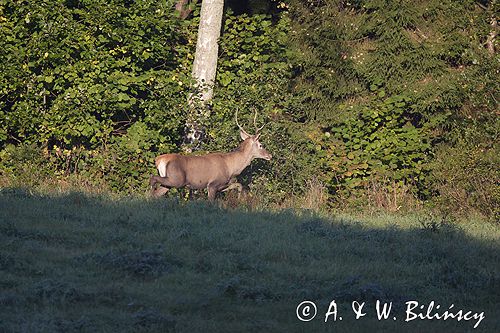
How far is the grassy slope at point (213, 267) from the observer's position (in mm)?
8086

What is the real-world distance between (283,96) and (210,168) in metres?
2.46

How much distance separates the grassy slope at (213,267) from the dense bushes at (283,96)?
304 cm

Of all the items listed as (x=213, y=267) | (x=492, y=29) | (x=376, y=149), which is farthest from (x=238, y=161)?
(x=213, y=267)

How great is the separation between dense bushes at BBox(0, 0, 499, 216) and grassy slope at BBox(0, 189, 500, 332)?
3040 mm

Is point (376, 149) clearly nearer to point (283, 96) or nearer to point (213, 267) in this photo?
point (283, 96)

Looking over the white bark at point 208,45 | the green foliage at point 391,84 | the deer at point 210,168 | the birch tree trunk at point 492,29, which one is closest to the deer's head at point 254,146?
the deer at point 210,168

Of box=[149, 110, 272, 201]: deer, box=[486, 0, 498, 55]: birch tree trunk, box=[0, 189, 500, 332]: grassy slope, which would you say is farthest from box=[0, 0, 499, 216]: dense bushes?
box=[0, 189, 500, 332]: grassy slope

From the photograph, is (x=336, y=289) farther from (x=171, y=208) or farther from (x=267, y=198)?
(x=267, y=198)

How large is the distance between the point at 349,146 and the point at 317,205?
203cm

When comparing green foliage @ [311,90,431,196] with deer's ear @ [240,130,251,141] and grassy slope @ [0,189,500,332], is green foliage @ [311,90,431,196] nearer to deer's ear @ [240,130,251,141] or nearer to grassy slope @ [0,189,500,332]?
deer's ear @ [240,130,251,141]

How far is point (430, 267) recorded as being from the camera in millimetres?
10367

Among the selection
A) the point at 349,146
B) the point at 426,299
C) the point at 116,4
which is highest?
the point at 116,4

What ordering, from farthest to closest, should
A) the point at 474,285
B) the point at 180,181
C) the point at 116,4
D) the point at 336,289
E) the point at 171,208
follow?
the point at 116,4 < the point at 180,181 < the point at 171,208 < the point at 474,285 < the point at 336,289

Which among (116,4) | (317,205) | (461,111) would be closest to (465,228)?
(317,205)
